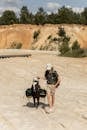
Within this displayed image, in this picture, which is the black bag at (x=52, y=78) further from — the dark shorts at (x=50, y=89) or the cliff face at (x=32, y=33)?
the cliff face at (x=32, y=33)

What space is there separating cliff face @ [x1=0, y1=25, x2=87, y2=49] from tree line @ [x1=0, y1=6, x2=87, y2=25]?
192 inches

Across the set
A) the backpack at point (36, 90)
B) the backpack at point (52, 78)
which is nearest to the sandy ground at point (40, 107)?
the backpack at point (36, 90)

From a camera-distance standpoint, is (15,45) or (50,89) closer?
(50,89)

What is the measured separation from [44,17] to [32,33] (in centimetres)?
772

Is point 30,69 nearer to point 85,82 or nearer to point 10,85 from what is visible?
point 85,82

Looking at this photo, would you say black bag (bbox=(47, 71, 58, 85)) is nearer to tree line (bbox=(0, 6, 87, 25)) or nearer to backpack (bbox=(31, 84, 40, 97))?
backpack (bbox=(31, 84, 40, 97))

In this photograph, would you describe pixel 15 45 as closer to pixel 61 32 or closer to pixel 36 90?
pixel 61 32

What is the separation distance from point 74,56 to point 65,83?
2226cm

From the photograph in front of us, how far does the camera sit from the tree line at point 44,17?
93875 mm

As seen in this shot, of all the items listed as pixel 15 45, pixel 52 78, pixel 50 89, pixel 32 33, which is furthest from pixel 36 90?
pixel 15 45

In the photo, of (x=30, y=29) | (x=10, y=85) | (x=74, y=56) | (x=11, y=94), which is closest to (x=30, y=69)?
(x=10, y=85)

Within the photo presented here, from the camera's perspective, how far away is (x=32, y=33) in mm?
90188

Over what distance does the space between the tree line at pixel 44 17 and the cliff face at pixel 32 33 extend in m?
4.89

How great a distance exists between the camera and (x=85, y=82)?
26.1 meters
